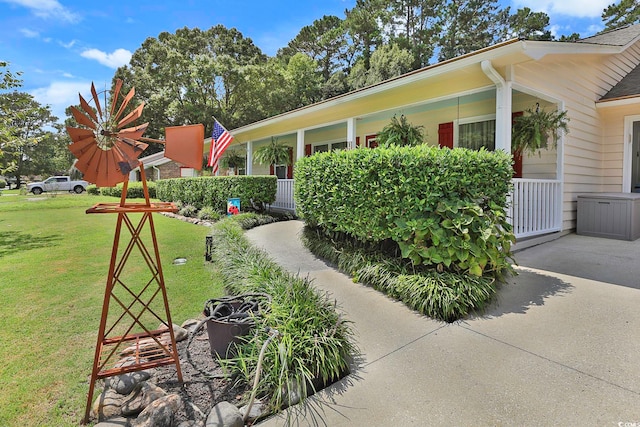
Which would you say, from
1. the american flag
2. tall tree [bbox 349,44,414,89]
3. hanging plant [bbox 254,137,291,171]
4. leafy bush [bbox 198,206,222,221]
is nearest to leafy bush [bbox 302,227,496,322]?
the american flag

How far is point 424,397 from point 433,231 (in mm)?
1907

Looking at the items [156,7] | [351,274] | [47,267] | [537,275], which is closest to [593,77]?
[537,275]

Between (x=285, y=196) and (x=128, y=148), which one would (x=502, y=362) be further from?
(x=285, y=196)

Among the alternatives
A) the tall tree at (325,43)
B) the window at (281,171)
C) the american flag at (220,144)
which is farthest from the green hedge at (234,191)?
the tall tree at (325,43)

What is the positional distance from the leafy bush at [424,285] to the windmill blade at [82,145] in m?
3.21

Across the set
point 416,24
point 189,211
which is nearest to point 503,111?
point 189,211

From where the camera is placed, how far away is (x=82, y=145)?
2.00 m

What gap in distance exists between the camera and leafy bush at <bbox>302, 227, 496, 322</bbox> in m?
3.48

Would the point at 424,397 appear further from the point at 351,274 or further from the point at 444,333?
the point at 351,274

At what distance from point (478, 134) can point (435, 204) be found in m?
4.73

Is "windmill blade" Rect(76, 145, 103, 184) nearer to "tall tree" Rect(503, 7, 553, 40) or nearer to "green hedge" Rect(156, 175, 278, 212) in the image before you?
"green hedge" Rect(156, 175, 278, 212)

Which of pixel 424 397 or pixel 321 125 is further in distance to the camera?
pixel 321 125

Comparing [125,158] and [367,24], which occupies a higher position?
[367,24]

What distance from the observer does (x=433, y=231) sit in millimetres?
3775
